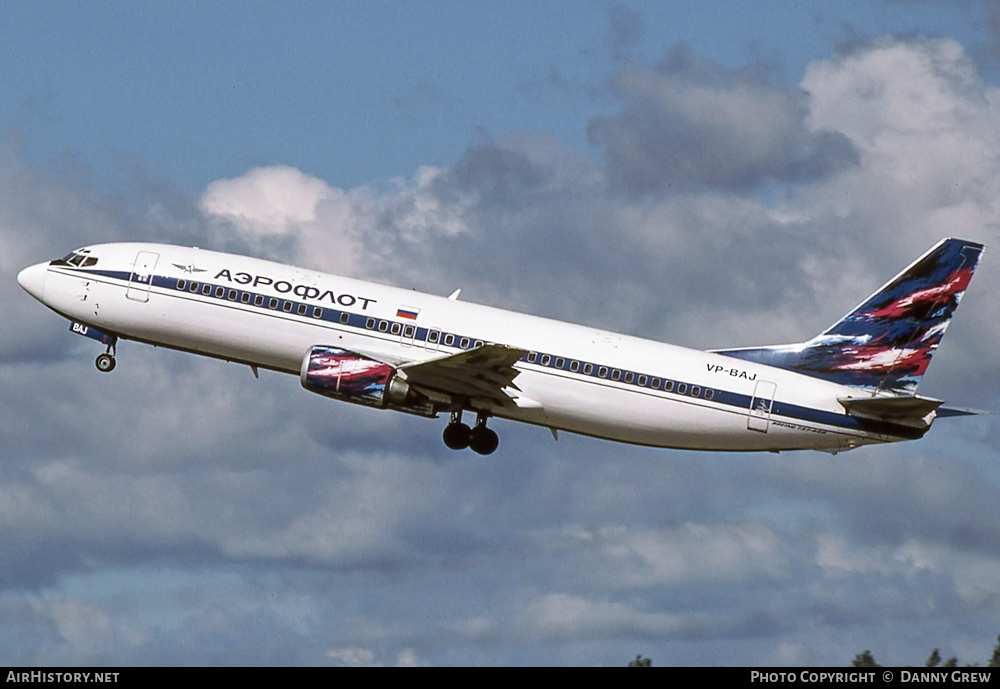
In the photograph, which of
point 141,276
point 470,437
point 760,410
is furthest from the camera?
point 470,437

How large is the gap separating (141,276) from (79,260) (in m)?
3.43

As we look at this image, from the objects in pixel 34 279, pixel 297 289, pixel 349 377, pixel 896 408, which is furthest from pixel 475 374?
pixel 34 279

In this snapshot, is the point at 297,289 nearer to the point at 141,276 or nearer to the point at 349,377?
the point at 349,377

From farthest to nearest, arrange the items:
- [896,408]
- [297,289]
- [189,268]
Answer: [189,268]
[297,289]
[896,408]

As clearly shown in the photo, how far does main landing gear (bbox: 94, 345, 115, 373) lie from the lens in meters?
58.4

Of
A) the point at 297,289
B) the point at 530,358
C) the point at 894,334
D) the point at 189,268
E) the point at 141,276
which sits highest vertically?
the point at 894,334

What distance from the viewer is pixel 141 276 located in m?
56.4

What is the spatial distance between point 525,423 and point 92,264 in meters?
18.3

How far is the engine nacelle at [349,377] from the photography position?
53469 millimetres
